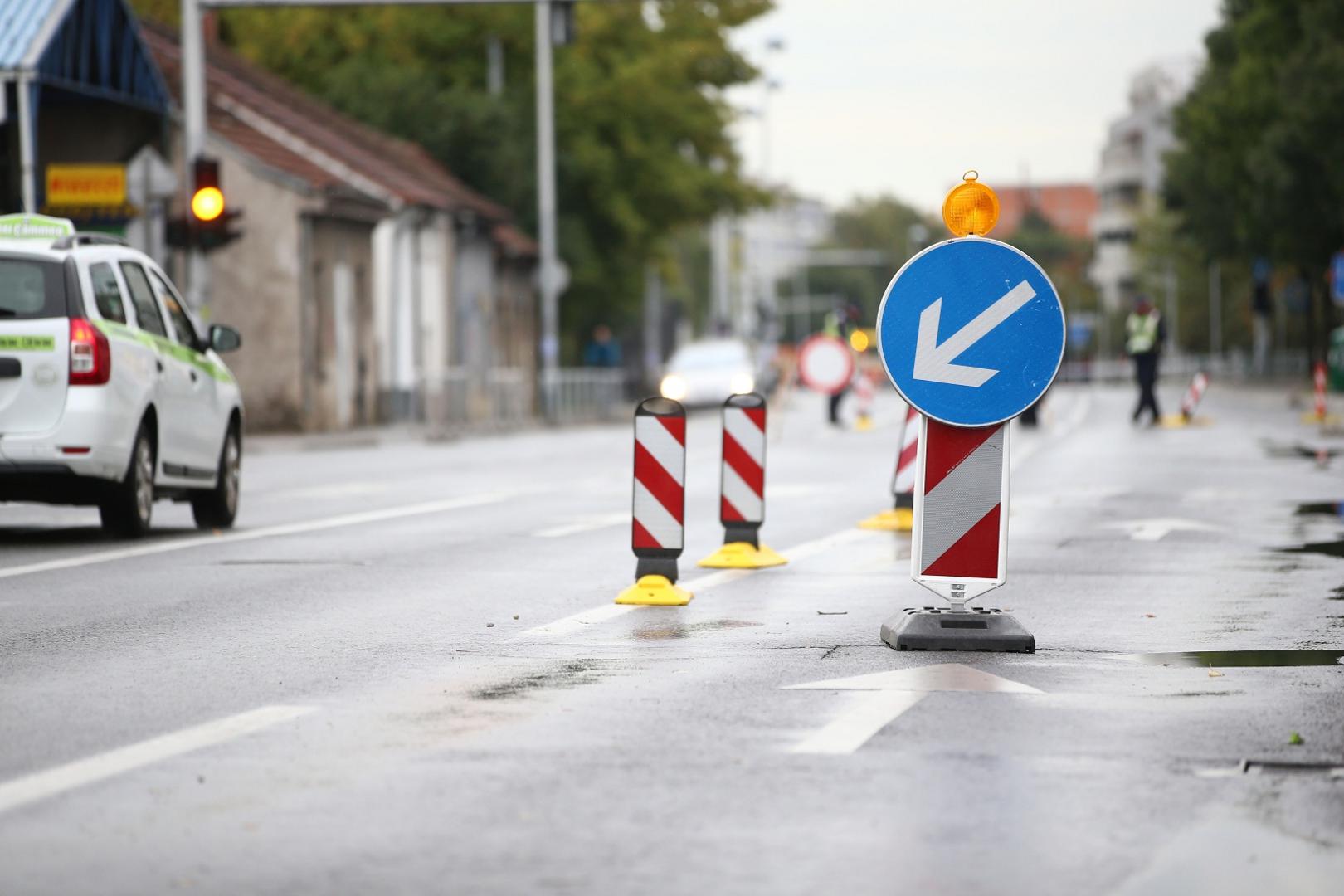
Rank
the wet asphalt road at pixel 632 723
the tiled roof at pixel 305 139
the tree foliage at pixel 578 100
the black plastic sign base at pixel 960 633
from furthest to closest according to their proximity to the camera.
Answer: the tree foliage at pixel 578 100
the tiled roof at pixel 305 139
the black plastic sign base at pixel 960 633
the wet asphalt road at pixel 632 723

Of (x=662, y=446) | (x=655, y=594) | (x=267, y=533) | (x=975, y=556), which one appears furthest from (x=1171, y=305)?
(x=975, y=556)

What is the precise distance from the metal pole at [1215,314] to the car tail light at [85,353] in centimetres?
10068

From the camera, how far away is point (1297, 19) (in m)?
63.4

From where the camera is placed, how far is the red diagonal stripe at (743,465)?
14.5 meters

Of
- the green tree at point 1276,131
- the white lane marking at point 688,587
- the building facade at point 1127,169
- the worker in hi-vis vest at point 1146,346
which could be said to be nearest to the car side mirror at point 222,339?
the white lane marking at point 688,587

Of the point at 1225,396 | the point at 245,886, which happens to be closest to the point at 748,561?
the point at 245,886

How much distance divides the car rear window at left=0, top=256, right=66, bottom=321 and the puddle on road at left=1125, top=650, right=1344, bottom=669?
→ 312 inches

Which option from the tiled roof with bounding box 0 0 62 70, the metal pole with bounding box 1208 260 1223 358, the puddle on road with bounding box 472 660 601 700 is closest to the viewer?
the puddle on road with bounding box 472 660 601 700

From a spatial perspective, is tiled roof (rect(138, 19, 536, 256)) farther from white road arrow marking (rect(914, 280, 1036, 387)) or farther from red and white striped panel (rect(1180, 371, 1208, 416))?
white road arrow marking (rect(914, 280, 1036, 387))

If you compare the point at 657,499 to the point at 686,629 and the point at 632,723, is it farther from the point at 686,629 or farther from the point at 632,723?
the point at 632,723

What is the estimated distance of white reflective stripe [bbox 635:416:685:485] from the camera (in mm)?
12555

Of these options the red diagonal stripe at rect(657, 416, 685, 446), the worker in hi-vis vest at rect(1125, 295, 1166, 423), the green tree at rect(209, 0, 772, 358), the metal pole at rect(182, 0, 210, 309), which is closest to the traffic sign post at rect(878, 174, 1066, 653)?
the red diagonal stripe at rect(657, 416, 685, 446)

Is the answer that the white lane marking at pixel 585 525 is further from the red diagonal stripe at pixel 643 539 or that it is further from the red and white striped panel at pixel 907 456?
the red diagonal stripe at pixel 643 539

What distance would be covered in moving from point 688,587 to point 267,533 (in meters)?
5.16
